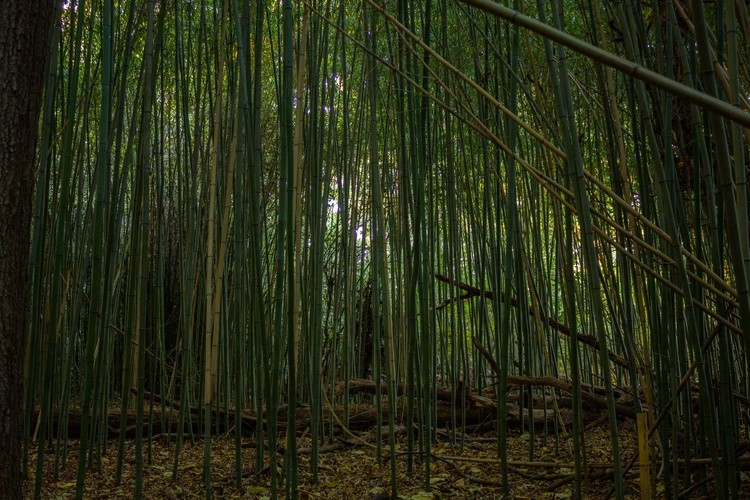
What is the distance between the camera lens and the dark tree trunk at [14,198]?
1.22 m

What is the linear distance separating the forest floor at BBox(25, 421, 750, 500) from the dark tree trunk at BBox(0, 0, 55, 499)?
0.76 metres

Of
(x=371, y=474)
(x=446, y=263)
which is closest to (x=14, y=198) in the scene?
(x=371, y=474)

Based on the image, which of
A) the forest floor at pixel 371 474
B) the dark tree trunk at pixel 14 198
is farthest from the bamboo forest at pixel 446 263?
the dark tree trunk at pixel 14 198

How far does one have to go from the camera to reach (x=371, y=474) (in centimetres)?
212

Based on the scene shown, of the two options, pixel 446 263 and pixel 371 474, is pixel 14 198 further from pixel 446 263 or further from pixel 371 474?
pixel 446 263

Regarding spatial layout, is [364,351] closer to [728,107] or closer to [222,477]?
[222,477]

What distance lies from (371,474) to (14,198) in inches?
53.3

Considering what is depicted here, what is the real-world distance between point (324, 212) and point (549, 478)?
1.22m

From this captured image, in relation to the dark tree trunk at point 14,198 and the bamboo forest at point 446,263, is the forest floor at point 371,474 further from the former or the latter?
the dark tree trunk at point 14,198

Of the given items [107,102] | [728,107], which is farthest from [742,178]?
[107,102]

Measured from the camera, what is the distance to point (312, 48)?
7.48 ft

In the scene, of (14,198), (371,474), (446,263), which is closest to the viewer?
(14,198)

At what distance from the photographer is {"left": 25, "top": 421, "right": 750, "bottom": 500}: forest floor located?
1816 millimetres

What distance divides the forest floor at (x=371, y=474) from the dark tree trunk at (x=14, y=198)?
2.49ft
